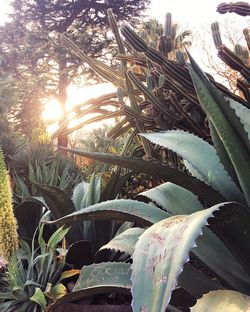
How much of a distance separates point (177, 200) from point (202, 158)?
151 mm

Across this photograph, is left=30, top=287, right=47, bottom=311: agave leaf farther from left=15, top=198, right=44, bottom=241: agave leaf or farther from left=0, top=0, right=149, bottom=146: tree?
left=0, top=0, right=149, bottom=146: tree

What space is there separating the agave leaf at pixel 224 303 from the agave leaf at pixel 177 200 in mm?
394

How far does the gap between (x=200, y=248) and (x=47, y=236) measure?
1.62 metres

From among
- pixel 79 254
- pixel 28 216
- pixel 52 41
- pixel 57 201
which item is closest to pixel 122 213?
pixel 79 254

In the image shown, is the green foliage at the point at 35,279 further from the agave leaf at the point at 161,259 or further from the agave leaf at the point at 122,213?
the agave leaf at the point at 161,259

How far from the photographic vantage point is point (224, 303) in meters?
0.96

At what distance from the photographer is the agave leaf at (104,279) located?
1403 millimetres

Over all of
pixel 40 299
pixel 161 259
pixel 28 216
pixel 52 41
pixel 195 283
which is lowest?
pixel 40 299

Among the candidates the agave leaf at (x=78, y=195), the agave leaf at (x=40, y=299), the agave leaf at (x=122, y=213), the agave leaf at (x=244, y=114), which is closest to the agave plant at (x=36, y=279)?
the agave leaf at (x=40, y=299)

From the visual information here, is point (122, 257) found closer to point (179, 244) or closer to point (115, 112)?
point (115, 112)

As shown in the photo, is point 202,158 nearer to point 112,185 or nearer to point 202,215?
point 202,215

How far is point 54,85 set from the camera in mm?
22891

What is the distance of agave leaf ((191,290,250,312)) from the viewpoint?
3.06 ft

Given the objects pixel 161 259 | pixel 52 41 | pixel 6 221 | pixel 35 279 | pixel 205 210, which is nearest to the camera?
pixel 161 259
